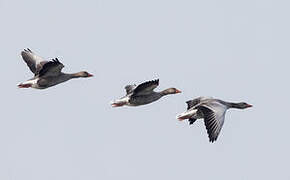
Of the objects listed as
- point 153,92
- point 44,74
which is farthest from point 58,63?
point 153,92

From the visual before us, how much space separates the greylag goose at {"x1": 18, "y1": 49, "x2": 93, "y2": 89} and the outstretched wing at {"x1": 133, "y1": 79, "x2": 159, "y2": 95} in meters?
3.84

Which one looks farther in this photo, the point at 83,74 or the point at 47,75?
the point at 83,74

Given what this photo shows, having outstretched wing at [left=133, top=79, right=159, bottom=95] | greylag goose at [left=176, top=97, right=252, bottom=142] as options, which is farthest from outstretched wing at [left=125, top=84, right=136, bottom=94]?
greylag goose at [left=176, top=97, right=252, bottom=142]

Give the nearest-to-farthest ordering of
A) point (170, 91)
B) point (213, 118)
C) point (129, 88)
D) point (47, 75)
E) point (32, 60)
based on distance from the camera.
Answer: point (213, 118), point (47, 75), point (170, 91), point (129, 88), point (32, 60)

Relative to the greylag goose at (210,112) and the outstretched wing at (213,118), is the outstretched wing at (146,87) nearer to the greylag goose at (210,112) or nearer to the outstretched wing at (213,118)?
the greylag goose at (210,112)

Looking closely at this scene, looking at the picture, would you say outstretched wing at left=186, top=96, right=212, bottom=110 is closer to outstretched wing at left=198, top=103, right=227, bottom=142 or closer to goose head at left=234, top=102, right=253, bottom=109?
goose head at left=234, top=102, right=253, bottom=109

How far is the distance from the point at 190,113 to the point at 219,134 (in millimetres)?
4059

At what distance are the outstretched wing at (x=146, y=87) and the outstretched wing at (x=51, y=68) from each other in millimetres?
3839

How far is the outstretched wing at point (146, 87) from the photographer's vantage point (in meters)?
39.7

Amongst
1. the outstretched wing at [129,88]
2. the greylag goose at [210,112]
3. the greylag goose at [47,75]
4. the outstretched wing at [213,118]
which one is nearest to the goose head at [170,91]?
the greylag goose at [210,112]

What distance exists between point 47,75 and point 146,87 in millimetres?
5137

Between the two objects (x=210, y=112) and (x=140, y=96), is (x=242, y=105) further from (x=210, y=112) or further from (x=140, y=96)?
(x=210, y=112)

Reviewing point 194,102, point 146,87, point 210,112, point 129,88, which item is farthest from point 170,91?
point 210,112

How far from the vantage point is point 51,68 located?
41.2m
